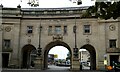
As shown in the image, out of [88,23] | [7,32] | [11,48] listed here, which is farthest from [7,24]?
[88,23]

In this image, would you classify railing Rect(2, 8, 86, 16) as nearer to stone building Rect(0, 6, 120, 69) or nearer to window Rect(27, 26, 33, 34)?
stone building Rect(0, 6, 120, 69)

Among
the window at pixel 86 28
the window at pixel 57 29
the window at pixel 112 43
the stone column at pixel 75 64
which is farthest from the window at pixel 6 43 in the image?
the window at pixel 112 43

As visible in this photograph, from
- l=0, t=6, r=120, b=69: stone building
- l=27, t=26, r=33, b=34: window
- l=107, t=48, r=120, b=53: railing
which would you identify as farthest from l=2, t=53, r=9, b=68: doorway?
l=107, t=48, r=120, b=53: railing

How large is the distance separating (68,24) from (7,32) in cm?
1075


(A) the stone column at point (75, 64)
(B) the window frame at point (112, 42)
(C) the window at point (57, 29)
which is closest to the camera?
(A) the stone column at point (75, 64)

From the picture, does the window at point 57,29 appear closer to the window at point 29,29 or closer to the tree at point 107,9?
the window at point 29,29

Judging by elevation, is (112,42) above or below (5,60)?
above

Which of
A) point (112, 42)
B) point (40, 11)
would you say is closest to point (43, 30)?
point (40, 11)

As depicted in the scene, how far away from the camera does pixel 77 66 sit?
137 feet

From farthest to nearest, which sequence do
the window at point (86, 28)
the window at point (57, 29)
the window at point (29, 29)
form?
1. the window at point (29, 29)
2. the window at point (57, 29)
3. the window at point (86, 28)

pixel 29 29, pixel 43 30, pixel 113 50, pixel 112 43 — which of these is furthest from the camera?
pixel 29 29

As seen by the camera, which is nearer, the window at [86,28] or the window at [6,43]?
the window at [86,28]

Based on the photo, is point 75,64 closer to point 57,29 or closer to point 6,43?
point 57,29

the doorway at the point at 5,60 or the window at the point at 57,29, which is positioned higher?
the window at the point at 57,29
